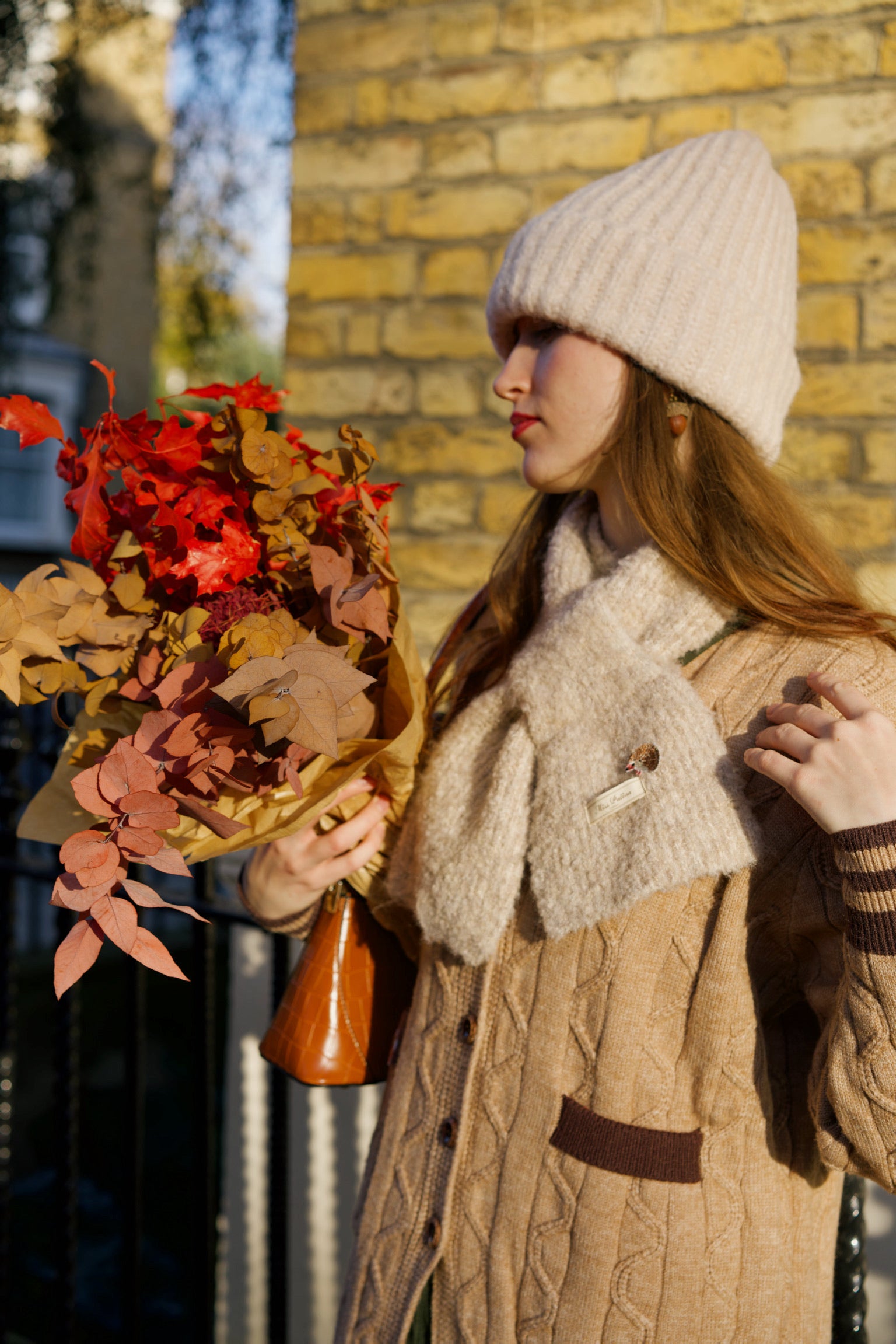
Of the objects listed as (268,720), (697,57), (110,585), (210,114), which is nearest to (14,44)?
(210,114)

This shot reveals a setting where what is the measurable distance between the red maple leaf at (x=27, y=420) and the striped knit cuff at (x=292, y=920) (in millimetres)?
783

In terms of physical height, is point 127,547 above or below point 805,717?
above

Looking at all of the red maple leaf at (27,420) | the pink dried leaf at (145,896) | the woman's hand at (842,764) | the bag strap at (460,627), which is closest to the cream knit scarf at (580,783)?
the woman's hand at (842,764)

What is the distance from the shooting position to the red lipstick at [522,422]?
5.22ft

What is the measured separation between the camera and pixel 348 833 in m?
1.51

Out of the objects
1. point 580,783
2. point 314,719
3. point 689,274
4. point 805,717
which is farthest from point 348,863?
point 689,274

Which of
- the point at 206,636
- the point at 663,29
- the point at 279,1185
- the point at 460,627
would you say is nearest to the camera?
the point at 206,636

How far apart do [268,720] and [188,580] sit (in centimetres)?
33

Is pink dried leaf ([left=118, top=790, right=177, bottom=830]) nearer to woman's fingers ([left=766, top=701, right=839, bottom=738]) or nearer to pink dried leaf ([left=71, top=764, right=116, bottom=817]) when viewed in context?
pink dried leaf ([left=71, top=764, right=116, bottom=817])

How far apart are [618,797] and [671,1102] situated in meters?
0.41

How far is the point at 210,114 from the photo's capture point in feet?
16.7

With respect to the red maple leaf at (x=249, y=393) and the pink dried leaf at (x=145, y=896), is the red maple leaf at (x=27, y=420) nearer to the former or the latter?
the red maple leaf at (x=249, y=393)

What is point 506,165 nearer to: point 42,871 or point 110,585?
point 110,585

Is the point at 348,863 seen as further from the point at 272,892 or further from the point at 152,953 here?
the point at 152,953
